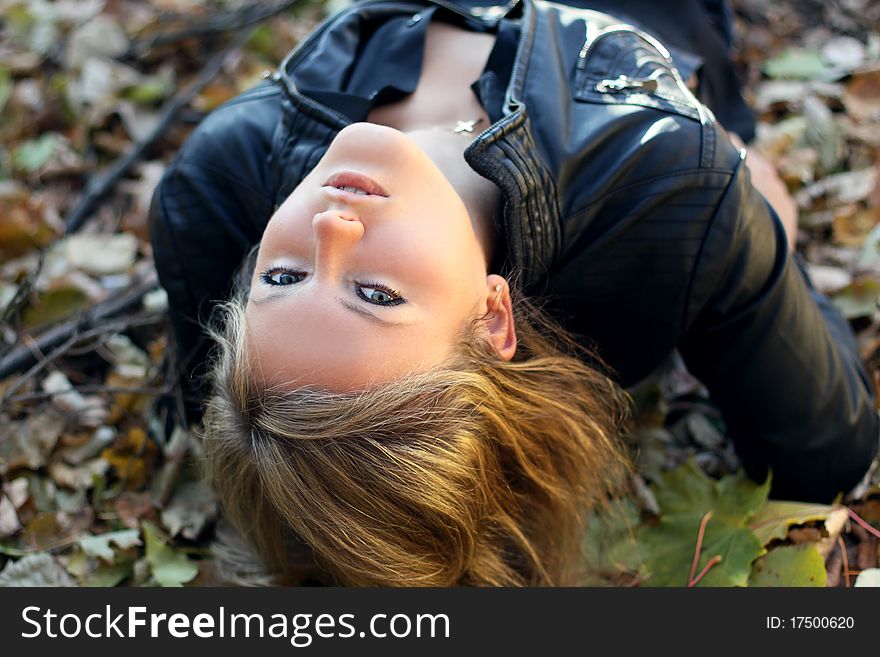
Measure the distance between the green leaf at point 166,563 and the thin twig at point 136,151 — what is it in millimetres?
1276

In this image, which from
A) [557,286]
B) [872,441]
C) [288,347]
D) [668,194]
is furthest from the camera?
[872,441]

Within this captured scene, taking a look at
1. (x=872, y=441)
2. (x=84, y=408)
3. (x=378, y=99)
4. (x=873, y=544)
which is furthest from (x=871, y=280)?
(x=84, y=408)

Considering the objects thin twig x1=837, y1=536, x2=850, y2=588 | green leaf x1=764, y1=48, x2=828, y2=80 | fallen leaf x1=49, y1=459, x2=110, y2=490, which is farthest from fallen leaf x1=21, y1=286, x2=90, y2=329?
green leaf x1=764, y1=48, x2=828, y2=80

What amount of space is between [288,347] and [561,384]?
675mm

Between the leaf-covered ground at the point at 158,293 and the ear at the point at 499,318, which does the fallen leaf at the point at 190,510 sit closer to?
the leaf-covered ground at the point at 158,293

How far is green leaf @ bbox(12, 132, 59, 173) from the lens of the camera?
3.09 meters

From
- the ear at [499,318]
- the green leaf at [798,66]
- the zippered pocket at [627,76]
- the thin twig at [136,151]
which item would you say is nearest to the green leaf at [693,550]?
the ear at [499,318]

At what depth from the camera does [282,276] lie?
1.65m

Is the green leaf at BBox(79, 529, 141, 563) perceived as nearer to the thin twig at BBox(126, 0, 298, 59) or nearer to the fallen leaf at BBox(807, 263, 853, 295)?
the fallen leaf at BBox(807, 263, 853, 295)

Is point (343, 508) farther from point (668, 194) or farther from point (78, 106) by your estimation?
point (78, 106)

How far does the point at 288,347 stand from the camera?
160 cm

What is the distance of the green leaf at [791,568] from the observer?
188cm

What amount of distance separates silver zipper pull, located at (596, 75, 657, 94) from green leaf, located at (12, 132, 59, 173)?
7.00ft

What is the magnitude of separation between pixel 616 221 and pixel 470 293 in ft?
1.30
